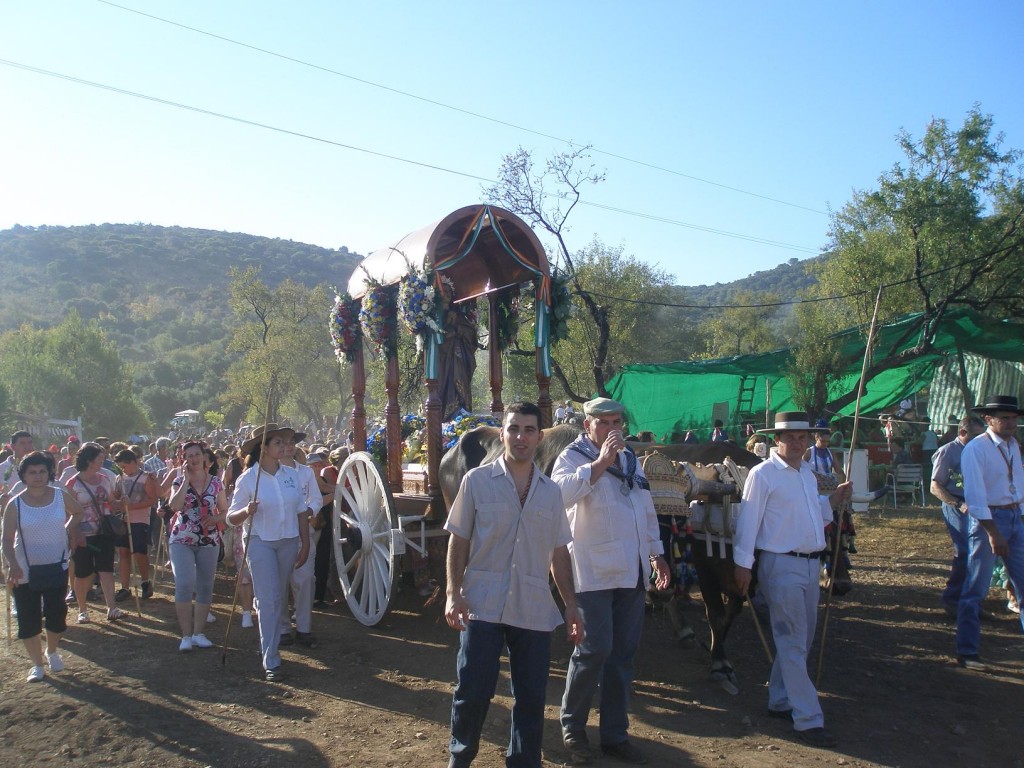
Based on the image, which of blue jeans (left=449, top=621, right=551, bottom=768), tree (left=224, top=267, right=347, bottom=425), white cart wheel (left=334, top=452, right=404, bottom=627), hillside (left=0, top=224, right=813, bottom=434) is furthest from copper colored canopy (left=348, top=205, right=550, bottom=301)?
hillside (left=0, top=224, right=813, bottom=434)

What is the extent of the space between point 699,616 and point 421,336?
11.7ft

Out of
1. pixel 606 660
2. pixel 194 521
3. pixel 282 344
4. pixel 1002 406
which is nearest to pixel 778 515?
pixel 606 660

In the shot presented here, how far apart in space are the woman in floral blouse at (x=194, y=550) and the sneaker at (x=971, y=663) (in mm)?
5562

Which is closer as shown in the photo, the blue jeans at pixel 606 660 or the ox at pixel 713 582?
the blue jeans at pixel 606 660

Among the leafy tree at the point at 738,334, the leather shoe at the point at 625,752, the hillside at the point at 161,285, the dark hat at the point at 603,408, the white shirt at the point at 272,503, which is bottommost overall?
the leather shoe at the point at 625,752

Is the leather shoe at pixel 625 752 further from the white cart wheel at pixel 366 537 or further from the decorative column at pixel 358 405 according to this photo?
the decorative column at pixel 358 405

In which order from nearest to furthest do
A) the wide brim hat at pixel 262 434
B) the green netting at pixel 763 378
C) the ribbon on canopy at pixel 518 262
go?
the wide brim hat at pixel 262 434, the ribbon on canopy at pixel 518 262, the green netting at pixel 763 378

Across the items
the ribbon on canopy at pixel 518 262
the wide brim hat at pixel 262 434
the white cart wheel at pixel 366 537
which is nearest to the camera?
the wide brim hat at pixel 262 434

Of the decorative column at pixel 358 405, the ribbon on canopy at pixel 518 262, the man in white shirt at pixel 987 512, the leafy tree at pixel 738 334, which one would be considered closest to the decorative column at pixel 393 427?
the ribbon on canopy at pixel 518 262

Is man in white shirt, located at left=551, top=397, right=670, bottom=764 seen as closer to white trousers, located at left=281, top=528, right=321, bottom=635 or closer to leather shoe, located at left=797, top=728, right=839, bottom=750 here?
leather shoe, located at left=797, top=728, right=839, bottom=750

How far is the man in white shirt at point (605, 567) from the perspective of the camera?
4164mm

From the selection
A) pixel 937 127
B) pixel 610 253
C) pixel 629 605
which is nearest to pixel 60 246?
pixel 610 253

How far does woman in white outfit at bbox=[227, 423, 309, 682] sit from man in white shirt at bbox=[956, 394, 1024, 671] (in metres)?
4.76

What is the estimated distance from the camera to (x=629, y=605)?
4305 millimetres
